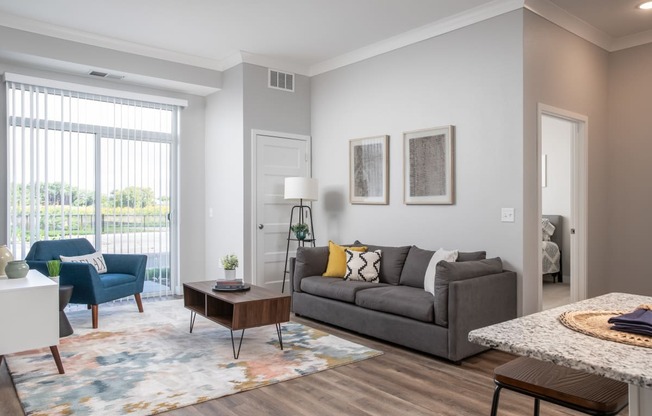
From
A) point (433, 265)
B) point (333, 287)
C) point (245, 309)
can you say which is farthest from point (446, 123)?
point (245, 309)

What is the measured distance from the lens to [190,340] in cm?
400

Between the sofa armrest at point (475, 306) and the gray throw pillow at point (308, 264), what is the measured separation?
1.80 meters

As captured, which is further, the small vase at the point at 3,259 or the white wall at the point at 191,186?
the white wall at the point at 191,186

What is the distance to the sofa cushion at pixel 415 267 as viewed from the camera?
169 inches

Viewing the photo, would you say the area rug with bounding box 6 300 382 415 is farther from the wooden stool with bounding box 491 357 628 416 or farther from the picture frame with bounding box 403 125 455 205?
the wooden stool with bounding box 491 357 628 416

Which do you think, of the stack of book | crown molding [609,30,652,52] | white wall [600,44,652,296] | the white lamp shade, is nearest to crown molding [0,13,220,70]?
the white lamp shade

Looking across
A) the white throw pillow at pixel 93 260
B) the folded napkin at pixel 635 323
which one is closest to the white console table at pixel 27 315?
the white throw pillow at pixel 93 260

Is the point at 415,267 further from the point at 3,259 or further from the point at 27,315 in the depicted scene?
the point at 3,259

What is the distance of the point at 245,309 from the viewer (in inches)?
138

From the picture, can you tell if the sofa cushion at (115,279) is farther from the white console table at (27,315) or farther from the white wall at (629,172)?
the white wall at (629,172)

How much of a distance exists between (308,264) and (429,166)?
5.23ft

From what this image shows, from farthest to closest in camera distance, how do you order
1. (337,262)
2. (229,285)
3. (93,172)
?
(93,172) → (337,262) → (229,285)

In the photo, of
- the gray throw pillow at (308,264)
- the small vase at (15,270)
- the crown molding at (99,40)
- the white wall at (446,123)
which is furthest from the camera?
the gray throw pillow at (308,264)

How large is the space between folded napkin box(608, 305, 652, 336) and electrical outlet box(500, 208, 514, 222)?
2672mm
